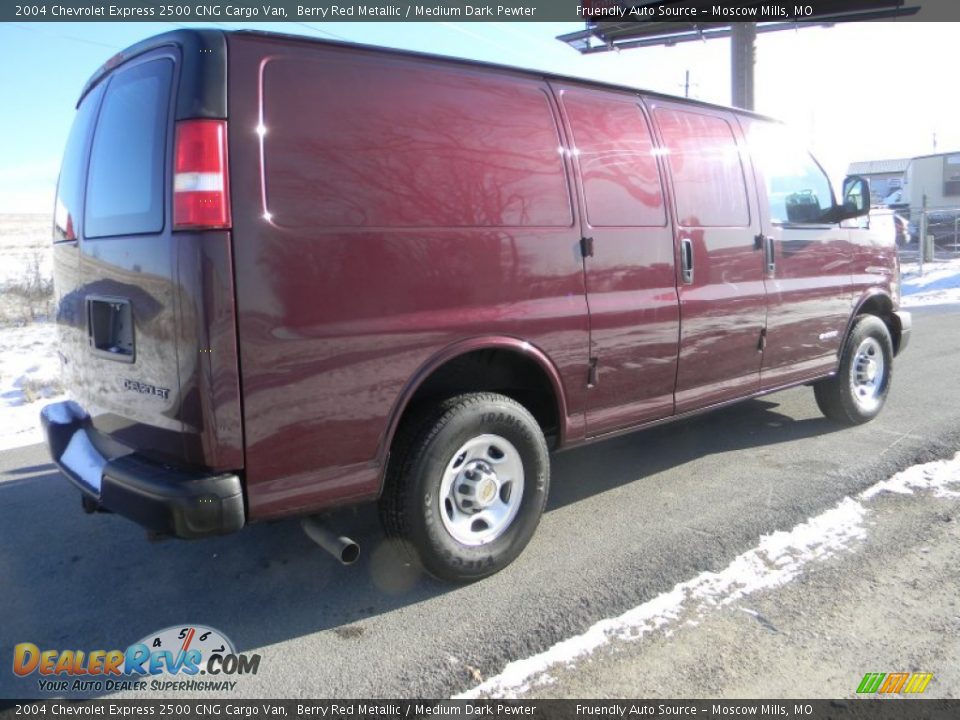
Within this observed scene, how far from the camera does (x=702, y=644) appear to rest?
265cm

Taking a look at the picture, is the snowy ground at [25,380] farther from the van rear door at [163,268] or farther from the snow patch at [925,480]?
the snow patch at [925,480]

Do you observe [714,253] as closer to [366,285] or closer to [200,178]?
[366,285]

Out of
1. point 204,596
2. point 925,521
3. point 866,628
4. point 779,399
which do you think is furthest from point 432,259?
point 779,399

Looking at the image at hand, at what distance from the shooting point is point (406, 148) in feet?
9.26

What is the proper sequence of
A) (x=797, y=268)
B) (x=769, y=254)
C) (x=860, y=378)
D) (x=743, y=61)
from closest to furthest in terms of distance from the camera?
(x=769, y=254)
(x=797, y=268)
(x=860, y=378)
(x=743, y=61)

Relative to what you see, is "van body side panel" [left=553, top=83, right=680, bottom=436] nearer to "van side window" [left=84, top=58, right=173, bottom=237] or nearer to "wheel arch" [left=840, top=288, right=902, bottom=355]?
"van side window" [left=84, top=58, right=173, bottom=237]

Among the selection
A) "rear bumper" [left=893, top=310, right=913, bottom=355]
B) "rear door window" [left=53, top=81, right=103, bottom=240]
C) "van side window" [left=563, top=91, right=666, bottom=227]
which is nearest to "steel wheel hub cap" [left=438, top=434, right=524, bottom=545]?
"van side window" [left=563, top=91, right=666, bottom=227]

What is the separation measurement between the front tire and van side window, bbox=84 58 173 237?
131cm

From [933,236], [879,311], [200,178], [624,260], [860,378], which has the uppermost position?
[933,236]

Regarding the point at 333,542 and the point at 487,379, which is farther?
the point at 487,379

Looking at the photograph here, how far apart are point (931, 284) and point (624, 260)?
15501mm

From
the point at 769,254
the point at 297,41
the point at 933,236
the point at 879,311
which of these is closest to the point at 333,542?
the point at 297,41

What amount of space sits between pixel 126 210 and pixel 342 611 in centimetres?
182

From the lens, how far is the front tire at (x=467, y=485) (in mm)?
2891
